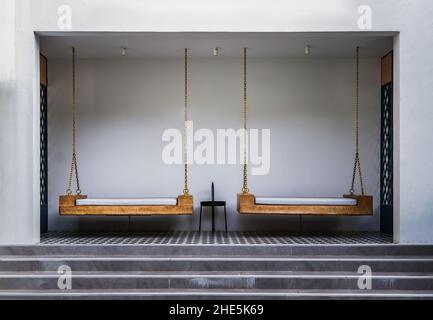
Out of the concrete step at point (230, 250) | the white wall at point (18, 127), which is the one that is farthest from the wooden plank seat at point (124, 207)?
the concrete step at point (230, 250)

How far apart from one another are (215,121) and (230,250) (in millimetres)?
2506

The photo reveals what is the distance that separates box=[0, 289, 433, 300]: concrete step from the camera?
5.11 meters

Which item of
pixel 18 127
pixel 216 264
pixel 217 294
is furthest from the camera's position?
pixel 18 127

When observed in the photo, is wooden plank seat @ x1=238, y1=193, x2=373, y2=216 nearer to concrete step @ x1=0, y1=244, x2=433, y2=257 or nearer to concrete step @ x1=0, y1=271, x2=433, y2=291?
concrete step @ x1=0, y1=244, x2=433, y2=257

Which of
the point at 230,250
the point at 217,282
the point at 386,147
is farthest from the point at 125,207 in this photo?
the point at 386,147

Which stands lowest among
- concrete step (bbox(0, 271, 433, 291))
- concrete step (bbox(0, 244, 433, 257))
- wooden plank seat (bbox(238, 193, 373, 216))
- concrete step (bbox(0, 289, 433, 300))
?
concrete step (bbox(0, 289, 433, 300))

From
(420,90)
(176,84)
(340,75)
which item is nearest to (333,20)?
(420,90)

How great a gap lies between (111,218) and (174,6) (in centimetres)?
332

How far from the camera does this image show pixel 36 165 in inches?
244

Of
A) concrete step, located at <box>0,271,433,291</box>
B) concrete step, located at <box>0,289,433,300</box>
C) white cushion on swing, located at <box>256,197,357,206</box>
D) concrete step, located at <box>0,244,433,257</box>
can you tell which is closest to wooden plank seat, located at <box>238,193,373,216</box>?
white cushion on swing, located at <box>256,197,357,206</box>

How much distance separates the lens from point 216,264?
222 inches

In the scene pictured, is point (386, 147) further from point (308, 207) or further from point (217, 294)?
point (217, 294)

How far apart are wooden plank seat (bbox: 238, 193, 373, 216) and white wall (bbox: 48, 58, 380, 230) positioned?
4.16ft
